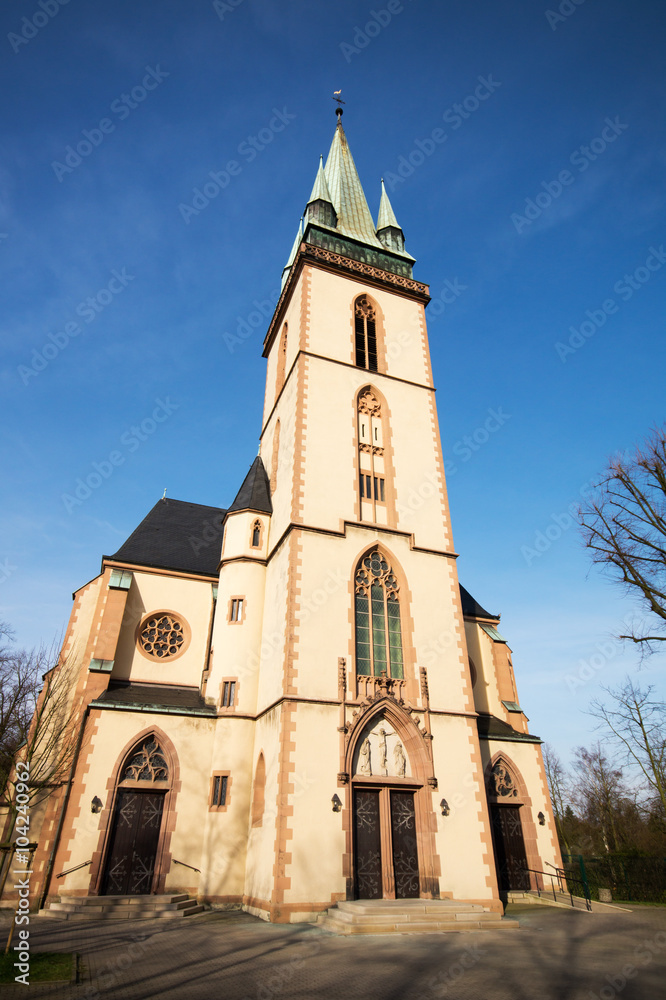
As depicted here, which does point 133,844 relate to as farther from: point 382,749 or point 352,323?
point 352,323

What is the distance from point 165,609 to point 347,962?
1494cm

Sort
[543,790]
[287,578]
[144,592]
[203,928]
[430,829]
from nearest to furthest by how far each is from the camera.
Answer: [203,928]
[430,829]
[287,578]
[543,790]
[144,592]

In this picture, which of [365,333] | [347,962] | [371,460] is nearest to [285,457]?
[371,460]

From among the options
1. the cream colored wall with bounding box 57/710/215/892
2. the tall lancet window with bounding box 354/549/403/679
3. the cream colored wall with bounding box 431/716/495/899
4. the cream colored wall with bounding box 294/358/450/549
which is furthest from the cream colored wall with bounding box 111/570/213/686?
the cream colored wall with bounding box 431/716/495/899

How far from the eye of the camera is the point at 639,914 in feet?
54.8

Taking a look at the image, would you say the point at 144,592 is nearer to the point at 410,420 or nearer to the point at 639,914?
the point at 410,420

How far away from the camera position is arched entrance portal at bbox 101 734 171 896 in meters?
17.0

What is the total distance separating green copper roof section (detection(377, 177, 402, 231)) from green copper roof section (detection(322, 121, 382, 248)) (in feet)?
1.57

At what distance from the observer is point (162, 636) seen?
73.6 feet

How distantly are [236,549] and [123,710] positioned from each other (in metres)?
6.49

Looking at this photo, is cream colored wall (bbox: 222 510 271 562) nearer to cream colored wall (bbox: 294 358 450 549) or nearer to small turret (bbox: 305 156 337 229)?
cream colored wall (bbox: 294 358 450 549)

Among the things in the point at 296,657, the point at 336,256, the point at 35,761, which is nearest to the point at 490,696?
the point at 296,657

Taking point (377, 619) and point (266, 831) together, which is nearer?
point (266, 831)

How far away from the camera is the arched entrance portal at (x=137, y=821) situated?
17.0m
